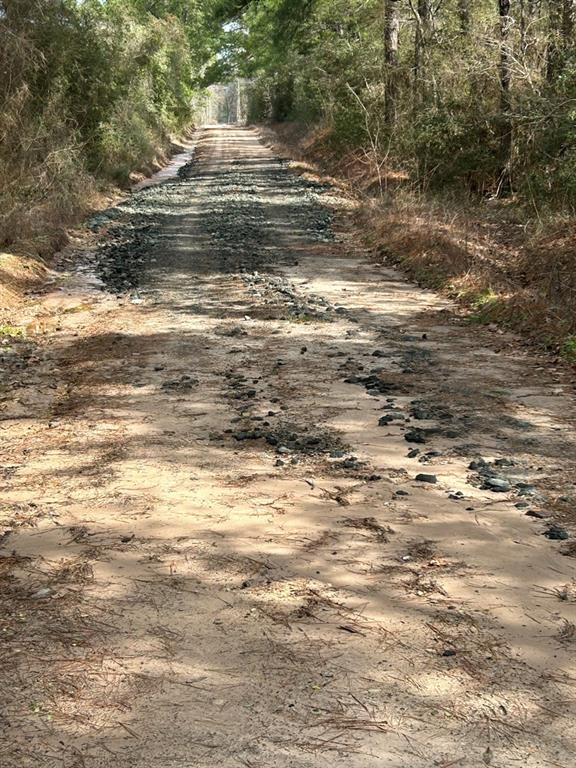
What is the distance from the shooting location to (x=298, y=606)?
328 cm

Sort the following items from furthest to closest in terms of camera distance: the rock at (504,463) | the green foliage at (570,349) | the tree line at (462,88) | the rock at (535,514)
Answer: the tree line at (462,88), the green foliage at (570,349), the rock at (504,463), the rock at (535,514)

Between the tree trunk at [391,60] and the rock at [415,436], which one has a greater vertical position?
the tree trunk at [391,60]

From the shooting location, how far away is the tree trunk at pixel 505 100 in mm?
13867

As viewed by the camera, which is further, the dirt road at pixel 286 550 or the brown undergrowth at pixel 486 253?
the brown undergrowth at pixel 486 253

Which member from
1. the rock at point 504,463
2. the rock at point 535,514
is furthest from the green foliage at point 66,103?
the rock at point 535,514

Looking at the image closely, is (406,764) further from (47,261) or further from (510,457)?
(47,261)

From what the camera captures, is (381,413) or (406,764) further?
(381,413)

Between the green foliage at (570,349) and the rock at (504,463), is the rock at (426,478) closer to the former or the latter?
the rock at (504,463)

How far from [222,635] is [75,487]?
1814 mm

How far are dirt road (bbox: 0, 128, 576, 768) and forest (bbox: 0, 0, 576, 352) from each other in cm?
280

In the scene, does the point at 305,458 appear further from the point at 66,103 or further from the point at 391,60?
the point at 391,60

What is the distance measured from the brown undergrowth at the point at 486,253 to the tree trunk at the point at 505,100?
2.06 feet

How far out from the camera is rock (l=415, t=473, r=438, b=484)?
14.9 ft

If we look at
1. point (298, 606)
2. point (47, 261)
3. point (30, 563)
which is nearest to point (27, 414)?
point (30, 563)
